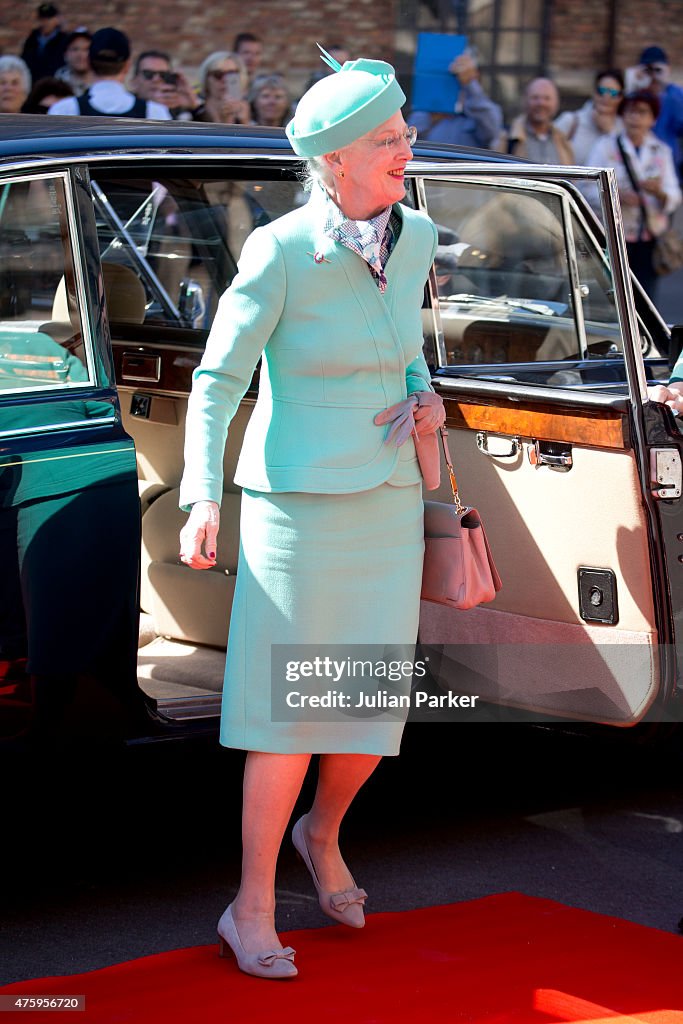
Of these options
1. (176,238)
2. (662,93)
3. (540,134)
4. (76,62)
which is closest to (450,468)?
(176,238)

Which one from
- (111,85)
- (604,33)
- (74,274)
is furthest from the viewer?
(604,33)

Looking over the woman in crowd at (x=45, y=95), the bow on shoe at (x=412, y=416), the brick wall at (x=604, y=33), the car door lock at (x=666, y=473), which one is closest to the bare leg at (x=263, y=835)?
the bow on shoe at (x=412, y=416)

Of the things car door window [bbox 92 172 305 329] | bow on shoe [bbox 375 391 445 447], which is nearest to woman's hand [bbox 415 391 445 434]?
bow on shoe [bbox 375 391 445 447]

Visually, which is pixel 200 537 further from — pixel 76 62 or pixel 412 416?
pixel 76 62

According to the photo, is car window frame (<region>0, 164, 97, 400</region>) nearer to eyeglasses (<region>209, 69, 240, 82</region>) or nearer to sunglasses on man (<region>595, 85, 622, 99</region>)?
eyeglasses (<region>209, 69, 240, 82</region>)

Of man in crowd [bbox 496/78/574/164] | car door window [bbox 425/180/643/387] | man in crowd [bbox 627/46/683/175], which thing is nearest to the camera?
car door window [bbox 425/180/643/387]

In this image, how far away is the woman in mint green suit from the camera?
2.71 m

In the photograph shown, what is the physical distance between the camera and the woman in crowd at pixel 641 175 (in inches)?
350

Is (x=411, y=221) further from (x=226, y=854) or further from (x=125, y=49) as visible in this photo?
(x=125, y=49)

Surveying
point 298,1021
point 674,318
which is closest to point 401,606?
point 298,1021

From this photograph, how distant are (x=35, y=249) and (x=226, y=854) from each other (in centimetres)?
166

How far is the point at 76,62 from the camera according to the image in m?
8.88

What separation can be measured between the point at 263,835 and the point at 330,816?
261mm

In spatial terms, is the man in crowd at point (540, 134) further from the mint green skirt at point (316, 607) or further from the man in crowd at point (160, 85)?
the mint green skirt at point (316, 607)
